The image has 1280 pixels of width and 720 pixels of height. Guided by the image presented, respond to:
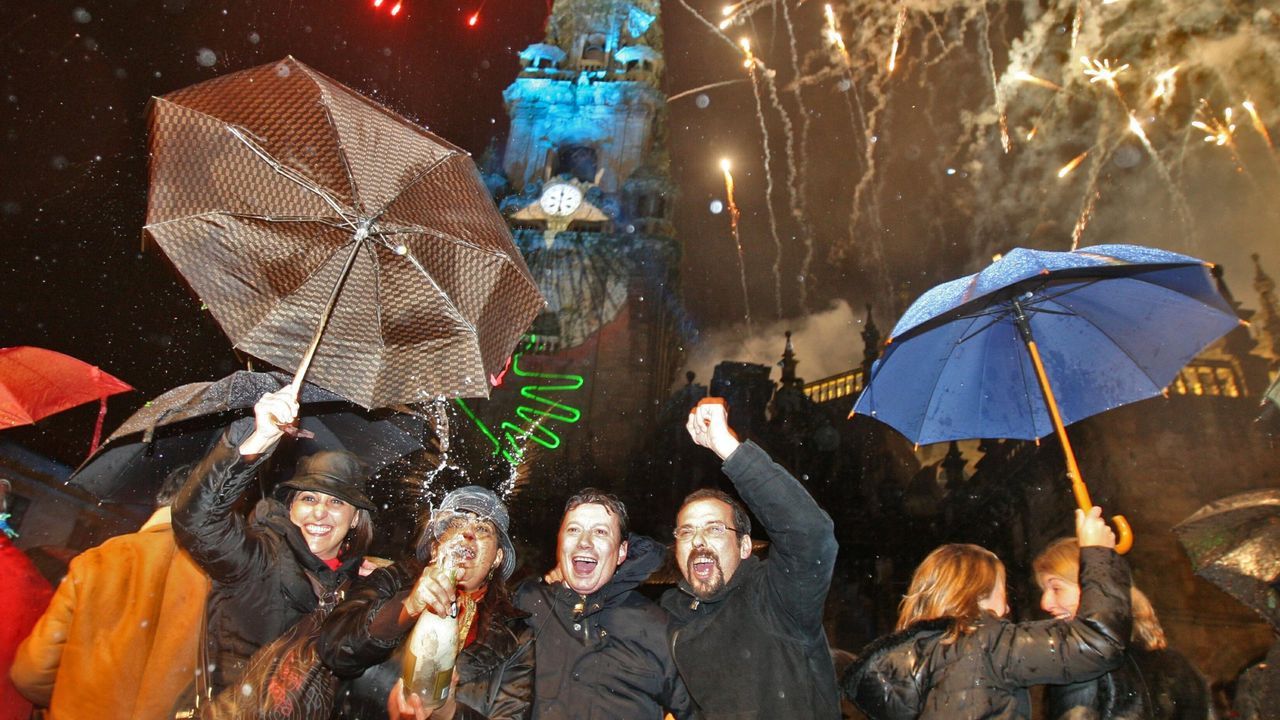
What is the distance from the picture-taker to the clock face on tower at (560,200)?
39.2 m

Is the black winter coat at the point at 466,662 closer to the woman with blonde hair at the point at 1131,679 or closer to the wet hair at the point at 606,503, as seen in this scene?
the wet hair at the point at 606,503

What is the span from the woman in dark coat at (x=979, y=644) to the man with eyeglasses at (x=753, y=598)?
26cm

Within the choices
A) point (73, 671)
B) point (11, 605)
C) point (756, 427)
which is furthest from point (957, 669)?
point (756, 427)

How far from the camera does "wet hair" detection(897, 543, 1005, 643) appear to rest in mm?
3146

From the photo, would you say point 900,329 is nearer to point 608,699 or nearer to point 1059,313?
point 1059,313

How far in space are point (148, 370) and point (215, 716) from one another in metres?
9.40

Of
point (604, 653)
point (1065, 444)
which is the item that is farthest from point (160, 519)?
point (1065, 444)

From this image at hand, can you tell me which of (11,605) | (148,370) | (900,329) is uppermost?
(148,370)

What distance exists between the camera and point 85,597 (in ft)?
11.6

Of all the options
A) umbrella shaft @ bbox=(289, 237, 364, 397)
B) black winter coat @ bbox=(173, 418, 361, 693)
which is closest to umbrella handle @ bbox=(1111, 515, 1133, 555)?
umbrella shaft @ bbox=(289, 237, 364, 397)

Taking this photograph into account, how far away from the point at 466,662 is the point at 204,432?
2739mm

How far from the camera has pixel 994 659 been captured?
113 inches

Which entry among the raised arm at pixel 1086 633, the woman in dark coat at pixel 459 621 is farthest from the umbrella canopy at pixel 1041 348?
the woman in dark coat at pixel 459 621

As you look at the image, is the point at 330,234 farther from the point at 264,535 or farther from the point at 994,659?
the point at 994,659
